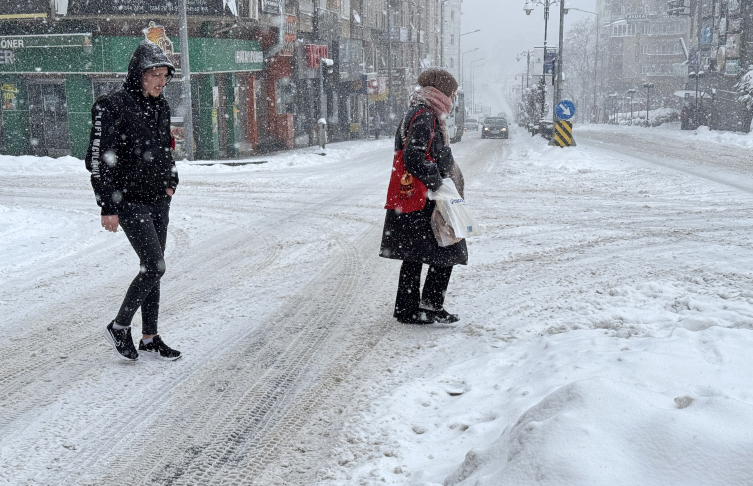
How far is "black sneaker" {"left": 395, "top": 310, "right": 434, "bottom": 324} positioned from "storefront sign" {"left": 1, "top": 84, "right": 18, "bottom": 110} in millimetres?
25250

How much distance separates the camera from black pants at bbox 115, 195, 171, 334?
436 centimetres

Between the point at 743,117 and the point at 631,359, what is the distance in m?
48.0

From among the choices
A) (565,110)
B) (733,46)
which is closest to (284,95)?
(565,110)

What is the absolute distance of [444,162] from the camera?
5172 millimetres

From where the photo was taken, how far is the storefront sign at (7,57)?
83.4 ft

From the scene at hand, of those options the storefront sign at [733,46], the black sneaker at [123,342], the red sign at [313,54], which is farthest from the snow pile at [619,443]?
the storefront sign at [733,46]

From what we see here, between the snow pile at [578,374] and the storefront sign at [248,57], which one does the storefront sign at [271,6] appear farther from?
the snow pile at [578,374]

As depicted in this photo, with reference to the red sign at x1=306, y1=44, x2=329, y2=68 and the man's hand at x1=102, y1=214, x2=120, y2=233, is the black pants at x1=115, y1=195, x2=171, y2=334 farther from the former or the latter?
the red sign at x1=306, y1=44, x2=329, y2=68

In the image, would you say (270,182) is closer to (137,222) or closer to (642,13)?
(137,222)

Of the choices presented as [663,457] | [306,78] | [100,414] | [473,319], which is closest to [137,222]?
[100,414]

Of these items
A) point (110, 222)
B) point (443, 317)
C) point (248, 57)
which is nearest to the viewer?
point (110, 222)

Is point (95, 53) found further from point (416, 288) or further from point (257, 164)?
point (416, 288)

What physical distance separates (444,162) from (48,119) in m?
24.6

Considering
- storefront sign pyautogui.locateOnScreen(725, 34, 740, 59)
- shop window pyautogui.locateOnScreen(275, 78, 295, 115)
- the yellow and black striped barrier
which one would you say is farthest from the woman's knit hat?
storefront sign pyautogui.locateOnScreen(725, 34, 740, 59)
